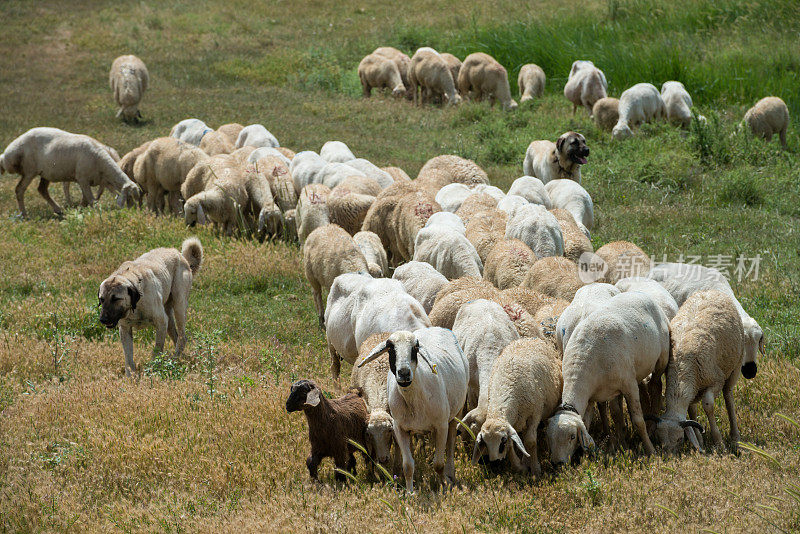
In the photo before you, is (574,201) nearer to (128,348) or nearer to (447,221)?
(447,221)

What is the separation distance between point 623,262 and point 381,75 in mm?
18914

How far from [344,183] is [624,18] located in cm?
1811

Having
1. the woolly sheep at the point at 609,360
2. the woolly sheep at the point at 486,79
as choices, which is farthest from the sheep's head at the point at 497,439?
the woolly sheep at the point at 486,79

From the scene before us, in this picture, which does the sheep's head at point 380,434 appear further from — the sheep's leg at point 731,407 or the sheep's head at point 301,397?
the sheep's leg at point 731,407

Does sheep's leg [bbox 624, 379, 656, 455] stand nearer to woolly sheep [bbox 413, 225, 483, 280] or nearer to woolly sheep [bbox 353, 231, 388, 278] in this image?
woolly sheep [bbox 413, 225, 483, 280]

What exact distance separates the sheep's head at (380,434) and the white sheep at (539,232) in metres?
4.50

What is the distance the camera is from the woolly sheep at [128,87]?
24062 millimetres

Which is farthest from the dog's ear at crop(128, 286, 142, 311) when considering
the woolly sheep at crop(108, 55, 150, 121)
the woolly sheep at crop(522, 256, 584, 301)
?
the woolly sheep at crop(108, 55, 150, 121)

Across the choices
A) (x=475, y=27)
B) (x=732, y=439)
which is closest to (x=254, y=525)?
(x=732, y=439)

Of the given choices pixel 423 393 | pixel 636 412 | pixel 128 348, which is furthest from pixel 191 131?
pixel 636 412

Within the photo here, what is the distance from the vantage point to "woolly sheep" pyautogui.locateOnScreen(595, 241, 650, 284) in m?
9.81

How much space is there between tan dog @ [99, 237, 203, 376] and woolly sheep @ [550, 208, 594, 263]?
4971 mm

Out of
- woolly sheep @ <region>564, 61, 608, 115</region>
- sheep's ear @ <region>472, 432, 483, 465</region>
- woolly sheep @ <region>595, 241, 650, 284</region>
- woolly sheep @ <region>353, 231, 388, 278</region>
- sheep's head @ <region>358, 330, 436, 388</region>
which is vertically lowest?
sheep's ear @ <region>472, 432, 483, 465</region>

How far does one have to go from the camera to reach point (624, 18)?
2833 centimetres
